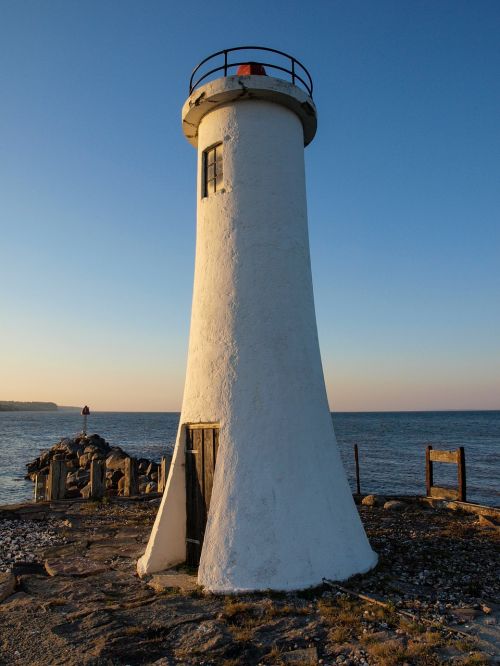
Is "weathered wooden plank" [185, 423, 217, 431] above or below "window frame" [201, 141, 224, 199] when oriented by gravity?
below

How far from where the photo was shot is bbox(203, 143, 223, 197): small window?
9000 millimetres

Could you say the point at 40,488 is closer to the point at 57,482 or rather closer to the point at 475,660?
the point at 57,482

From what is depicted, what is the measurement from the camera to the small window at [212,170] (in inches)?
354

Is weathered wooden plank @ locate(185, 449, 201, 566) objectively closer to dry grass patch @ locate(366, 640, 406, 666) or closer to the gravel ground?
the gravel ground

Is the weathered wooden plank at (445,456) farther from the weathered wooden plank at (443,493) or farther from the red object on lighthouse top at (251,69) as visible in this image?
the red object on lighthouse top at (251,69)

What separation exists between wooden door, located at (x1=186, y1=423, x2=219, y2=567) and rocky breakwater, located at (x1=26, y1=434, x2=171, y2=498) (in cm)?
1093

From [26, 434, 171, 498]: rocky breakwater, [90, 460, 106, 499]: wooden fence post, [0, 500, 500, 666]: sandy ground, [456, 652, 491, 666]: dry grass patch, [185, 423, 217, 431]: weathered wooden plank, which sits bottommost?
[26, 434, 171, 498]: rocky breakwater

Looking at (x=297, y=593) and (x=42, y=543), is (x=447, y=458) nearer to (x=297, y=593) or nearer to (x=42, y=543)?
(x=297, y=593)

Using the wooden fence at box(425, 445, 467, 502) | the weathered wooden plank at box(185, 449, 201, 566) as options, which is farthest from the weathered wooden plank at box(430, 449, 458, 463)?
the weathered wooden plank at box(185, 449, 201, 566)

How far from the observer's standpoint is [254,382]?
8.11 meters

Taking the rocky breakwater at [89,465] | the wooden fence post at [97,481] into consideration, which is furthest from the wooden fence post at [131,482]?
the rocky breakwater at [89,465]

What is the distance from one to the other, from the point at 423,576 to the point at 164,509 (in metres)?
3.99

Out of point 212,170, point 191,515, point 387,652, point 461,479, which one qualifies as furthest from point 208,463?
point 461,479

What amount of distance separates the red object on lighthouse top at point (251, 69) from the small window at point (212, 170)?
117 cm
